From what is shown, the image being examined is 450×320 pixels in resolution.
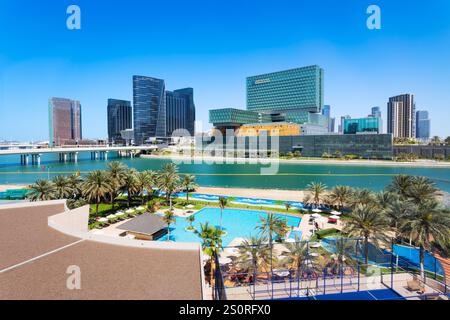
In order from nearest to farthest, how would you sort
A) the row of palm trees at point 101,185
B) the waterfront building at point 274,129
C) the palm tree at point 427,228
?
the palm tree at point 427,228, the row of palm trees at point 101,185, the waterfront building at point 274,129

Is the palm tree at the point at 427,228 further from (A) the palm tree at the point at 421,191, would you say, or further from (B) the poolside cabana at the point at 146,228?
(B) the poolside cabana at the point at 146,228

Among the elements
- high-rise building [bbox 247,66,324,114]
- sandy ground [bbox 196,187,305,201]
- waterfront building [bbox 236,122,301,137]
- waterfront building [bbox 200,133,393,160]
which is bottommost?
sandy ground [bbox 196,187,305,201]

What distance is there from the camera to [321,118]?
177m

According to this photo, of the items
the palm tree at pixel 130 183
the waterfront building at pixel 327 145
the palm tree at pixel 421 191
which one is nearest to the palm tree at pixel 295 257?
the palm tree at pixel 421 191

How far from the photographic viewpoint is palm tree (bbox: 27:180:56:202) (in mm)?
31594

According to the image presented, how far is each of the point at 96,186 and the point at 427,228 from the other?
113ft

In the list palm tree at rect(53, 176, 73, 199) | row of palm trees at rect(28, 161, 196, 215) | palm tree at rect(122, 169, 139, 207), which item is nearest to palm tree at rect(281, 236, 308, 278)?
row of palm trees at rect(28, 161, 196, 215)

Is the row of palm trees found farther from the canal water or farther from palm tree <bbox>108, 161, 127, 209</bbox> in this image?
the canal water

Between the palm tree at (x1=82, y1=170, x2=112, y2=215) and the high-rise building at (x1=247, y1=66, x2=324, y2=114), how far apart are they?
158 metres

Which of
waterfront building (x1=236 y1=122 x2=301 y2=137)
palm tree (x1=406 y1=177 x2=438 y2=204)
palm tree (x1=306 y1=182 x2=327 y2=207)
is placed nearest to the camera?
palm tree (x1=406 y1=177 x2=438 y2=204)

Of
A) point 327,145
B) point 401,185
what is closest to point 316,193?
point 401,185

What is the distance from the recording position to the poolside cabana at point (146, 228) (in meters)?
25.7
